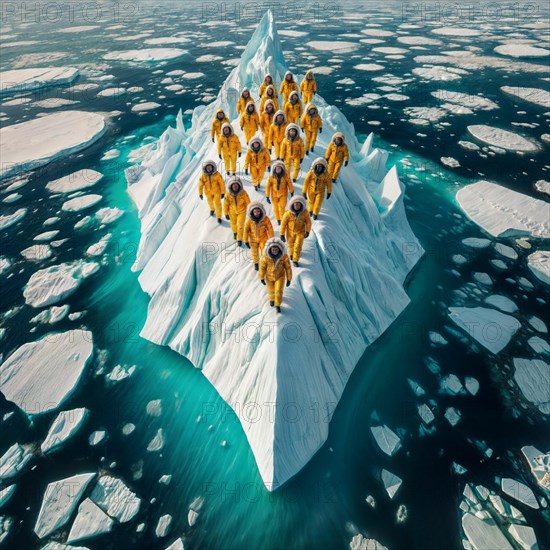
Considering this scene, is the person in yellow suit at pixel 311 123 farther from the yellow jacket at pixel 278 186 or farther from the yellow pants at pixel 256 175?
the yellow jacket at pixel 278 186

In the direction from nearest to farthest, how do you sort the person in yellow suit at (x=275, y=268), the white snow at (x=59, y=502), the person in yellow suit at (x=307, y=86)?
the white snow at (x=59, y=502) → the person in yellow suit at (x=275, y=268) → the person in yellow suit at (x=307, y=86)

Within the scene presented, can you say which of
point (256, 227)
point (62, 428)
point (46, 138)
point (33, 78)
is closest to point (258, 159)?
point (256, 227)

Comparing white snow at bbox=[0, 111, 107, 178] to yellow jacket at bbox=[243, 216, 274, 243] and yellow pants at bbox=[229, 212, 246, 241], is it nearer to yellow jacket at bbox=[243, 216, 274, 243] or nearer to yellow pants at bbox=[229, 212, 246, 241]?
yellow pants at bbox=[229, 212, 246, 241]

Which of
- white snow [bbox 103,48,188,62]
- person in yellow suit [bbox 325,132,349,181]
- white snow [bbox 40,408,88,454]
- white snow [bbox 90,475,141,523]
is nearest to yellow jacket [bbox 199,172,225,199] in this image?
person in yellow suit [bbox 325,132,349,181]

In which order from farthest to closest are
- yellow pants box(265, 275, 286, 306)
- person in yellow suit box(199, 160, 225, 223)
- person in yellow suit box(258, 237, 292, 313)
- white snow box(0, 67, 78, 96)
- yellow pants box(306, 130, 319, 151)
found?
1. white snow box(0, 67, 78, 96)
2. yellow pants box(306, 130, 319, 151)
3. person in yellow suit box(199, 160, 225, 223)
4. yellow pants box(265, 275, 286, 306)
5. person in yellow suit box(258, 237, 292, 313)

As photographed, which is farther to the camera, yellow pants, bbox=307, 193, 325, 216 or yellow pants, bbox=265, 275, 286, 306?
yellow pants, bbox=307, 193, 325, 216

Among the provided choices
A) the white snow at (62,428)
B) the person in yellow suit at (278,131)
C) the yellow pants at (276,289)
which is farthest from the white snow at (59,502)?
the person in yellow suit at (278,131)

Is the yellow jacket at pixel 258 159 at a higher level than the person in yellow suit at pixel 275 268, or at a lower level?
higher
